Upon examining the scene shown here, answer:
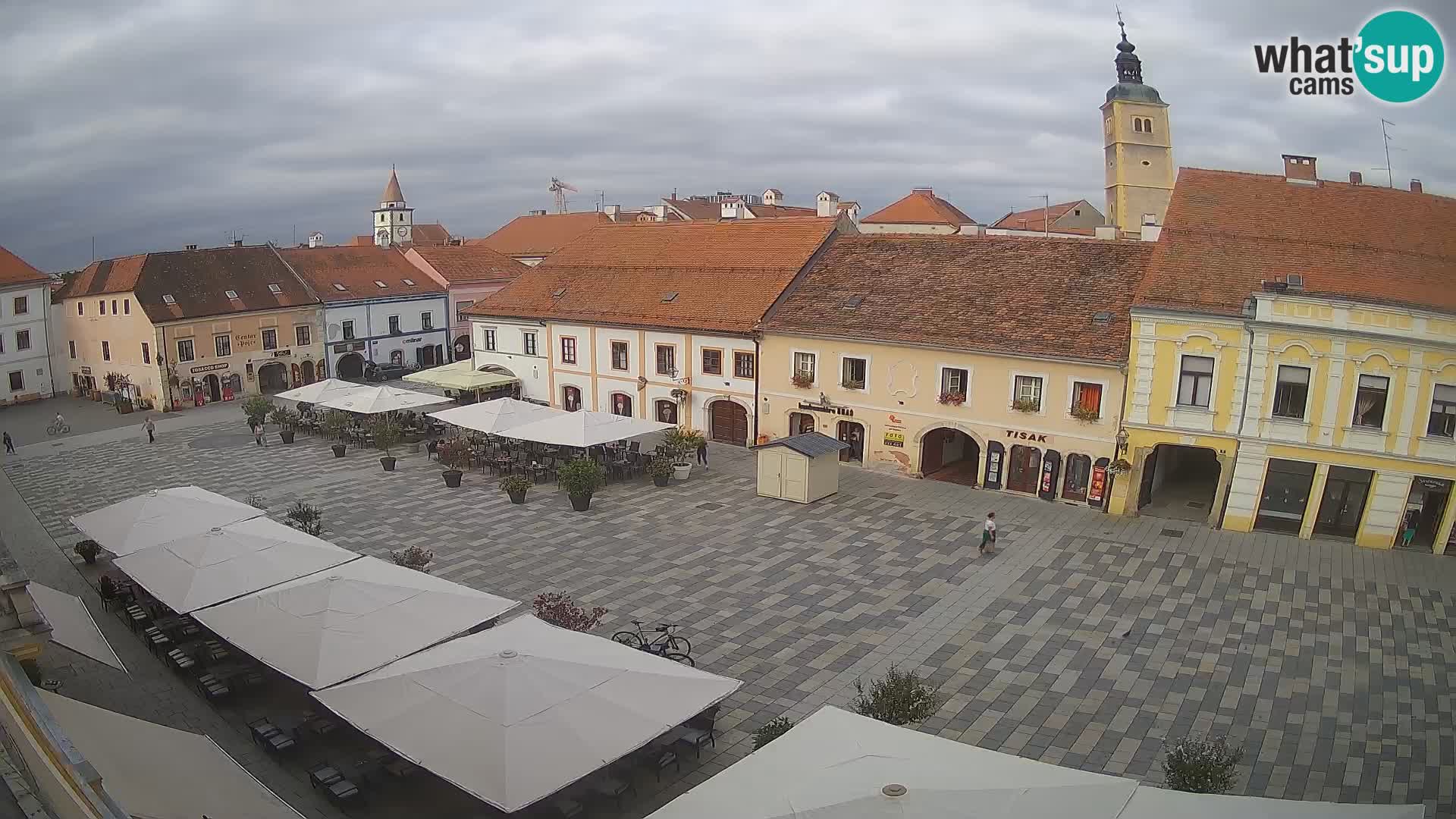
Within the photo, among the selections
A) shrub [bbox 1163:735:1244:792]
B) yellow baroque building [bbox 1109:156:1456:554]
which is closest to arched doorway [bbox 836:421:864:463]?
yellow baroque building [bbox 1109:156:1456:554]

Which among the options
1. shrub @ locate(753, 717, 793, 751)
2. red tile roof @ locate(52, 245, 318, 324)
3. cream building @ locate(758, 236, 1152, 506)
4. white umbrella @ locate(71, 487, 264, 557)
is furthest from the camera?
red tile roof @ locate(52, 245, 318, 324)

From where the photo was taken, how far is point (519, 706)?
36.2 feet

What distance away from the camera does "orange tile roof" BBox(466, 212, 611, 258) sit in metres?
74.9

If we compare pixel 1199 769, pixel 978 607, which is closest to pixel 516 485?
pixel 978 607

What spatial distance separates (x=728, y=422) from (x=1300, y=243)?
1791 cm

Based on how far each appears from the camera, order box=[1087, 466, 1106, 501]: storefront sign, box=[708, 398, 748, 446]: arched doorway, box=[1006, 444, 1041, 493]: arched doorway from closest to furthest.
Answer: box=[1087, 466, 1106, 501]: storefront sign, box=[1006, 444, 1041, 493]: arched doorway, box=[708, 398, 748, 446]: arched doorway

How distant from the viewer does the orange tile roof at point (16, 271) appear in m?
45.2

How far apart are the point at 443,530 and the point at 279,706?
342 inches

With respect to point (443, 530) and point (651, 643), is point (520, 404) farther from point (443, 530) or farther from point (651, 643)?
point (651, 643)

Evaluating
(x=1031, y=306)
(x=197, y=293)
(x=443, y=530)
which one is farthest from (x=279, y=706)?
(x=197, y=293)

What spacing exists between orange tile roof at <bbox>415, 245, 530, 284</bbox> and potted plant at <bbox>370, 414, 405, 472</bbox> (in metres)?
22.8

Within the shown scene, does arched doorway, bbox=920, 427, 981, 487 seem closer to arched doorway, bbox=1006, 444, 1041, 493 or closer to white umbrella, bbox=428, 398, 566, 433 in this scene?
arched doorway, bbox=1006, 444, 1041, 493

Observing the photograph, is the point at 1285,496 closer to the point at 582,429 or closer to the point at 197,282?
the point at 582,429

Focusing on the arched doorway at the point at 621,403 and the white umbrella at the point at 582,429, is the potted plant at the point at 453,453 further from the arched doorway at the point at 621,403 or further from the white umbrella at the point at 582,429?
the arched doorway at the point at 621,403
